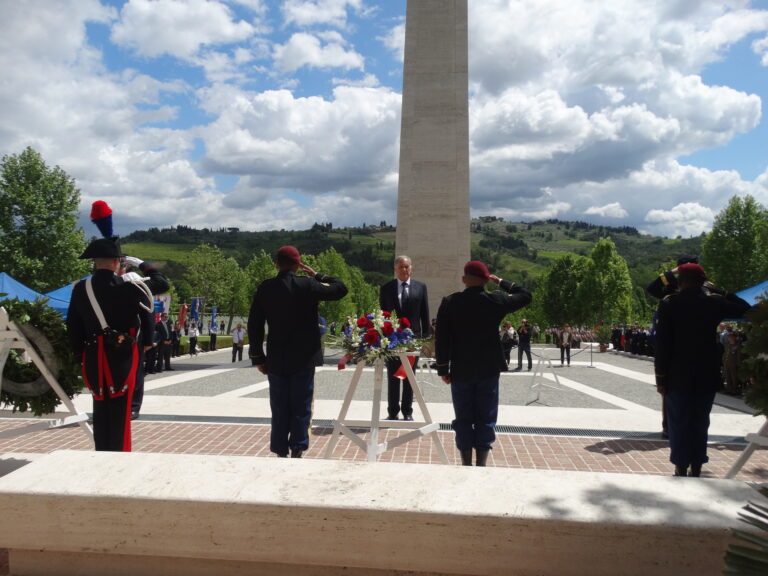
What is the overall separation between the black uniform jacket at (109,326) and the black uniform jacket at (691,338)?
4312mm

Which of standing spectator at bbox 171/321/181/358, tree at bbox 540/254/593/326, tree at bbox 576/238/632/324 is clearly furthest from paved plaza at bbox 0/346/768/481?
tree at bbox 540/254/593/326

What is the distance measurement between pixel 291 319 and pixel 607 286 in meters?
62.9

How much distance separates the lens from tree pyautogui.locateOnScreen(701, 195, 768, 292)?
44.6m

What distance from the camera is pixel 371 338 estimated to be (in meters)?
4.80

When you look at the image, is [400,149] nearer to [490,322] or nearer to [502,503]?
[490,322]

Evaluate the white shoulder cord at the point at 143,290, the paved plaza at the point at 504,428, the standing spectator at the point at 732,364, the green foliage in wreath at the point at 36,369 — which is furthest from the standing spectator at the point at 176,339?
the white shoulder cord at the point at 143,290

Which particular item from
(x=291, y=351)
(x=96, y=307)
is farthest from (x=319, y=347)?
(x=96, y=307)

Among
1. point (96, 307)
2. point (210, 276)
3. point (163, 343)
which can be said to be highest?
point (210, 276)

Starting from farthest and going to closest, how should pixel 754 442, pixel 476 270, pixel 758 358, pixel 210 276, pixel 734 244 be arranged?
pixel 210 276
pixel 734 244
pixel 476 270
pixel 754 442
pixel 758 358

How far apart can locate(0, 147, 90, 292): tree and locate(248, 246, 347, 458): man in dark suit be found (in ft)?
103

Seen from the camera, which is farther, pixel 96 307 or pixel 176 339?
pixel 176 339

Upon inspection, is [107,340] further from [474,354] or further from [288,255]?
[474,354]

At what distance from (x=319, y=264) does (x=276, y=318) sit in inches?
1923

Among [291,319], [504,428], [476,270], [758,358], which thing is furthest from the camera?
[504,428]
